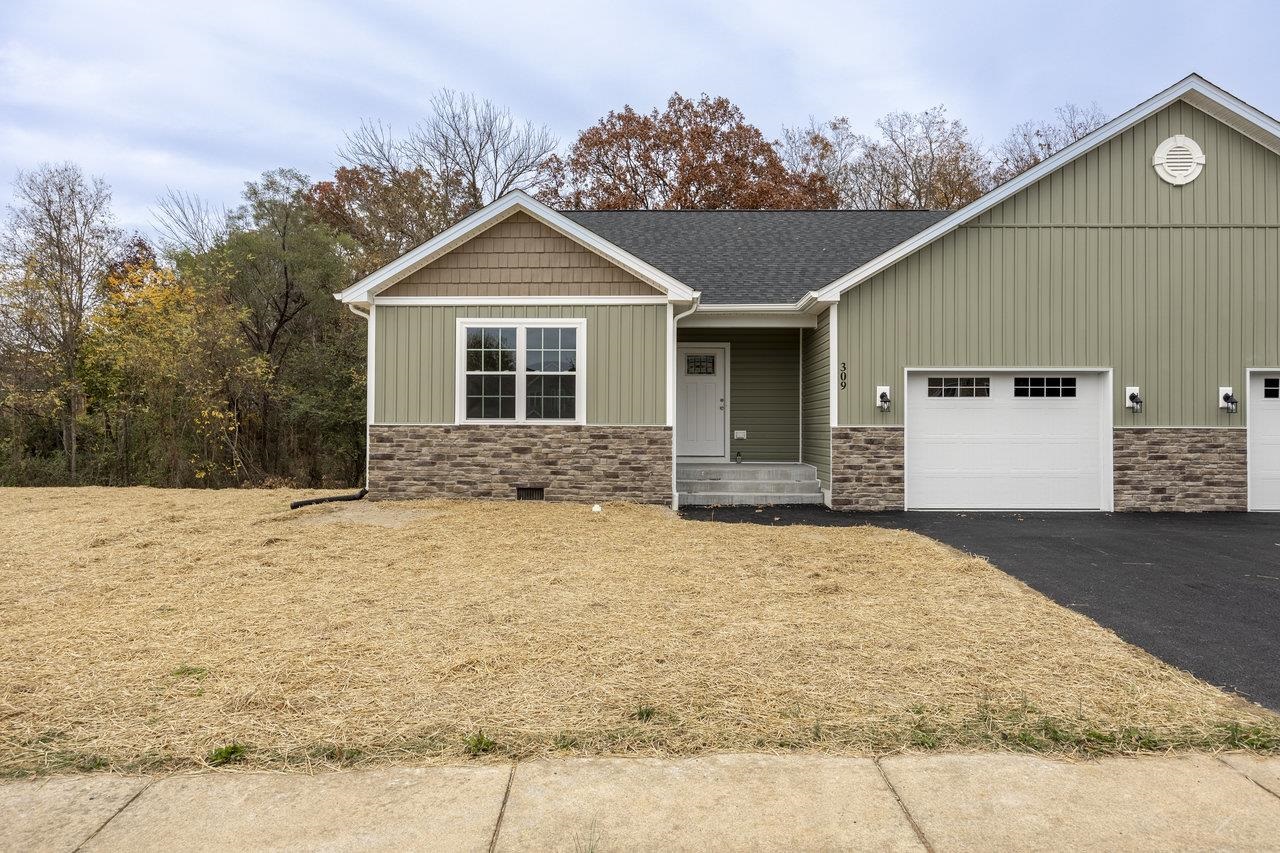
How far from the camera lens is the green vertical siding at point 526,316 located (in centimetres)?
982

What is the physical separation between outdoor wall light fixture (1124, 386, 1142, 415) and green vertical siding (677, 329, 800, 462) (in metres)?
4.53

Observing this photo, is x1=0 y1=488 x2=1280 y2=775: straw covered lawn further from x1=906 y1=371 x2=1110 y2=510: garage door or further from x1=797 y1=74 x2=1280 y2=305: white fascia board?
x1=797 y1=74 x2=1280 y2=305: white fascia board

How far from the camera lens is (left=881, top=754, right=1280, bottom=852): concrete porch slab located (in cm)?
214

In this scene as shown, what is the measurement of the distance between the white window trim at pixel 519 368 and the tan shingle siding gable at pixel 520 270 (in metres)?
0.38

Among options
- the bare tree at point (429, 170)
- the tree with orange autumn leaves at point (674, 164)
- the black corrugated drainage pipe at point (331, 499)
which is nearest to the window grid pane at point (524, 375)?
the black corrugated drainage pipe at point (331, 499)

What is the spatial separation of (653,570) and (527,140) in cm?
1825

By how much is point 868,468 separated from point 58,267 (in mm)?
16841

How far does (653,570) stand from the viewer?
19.0ft

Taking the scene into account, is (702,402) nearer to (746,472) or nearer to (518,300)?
(746,472)

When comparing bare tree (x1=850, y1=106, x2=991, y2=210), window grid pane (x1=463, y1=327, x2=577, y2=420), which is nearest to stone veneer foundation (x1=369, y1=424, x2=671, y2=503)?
window grid pane (x1=463, y1=327, x2=577, y2=420)

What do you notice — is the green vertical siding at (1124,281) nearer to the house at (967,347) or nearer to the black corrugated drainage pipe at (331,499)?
the house at (967,347)

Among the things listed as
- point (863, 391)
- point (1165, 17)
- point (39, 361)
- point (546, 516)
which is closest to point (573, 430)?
point (546, 516)

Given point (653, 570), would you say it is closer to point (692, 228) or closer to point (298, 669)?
point (298, 669)

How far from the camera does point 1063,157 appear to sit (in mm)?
9711
